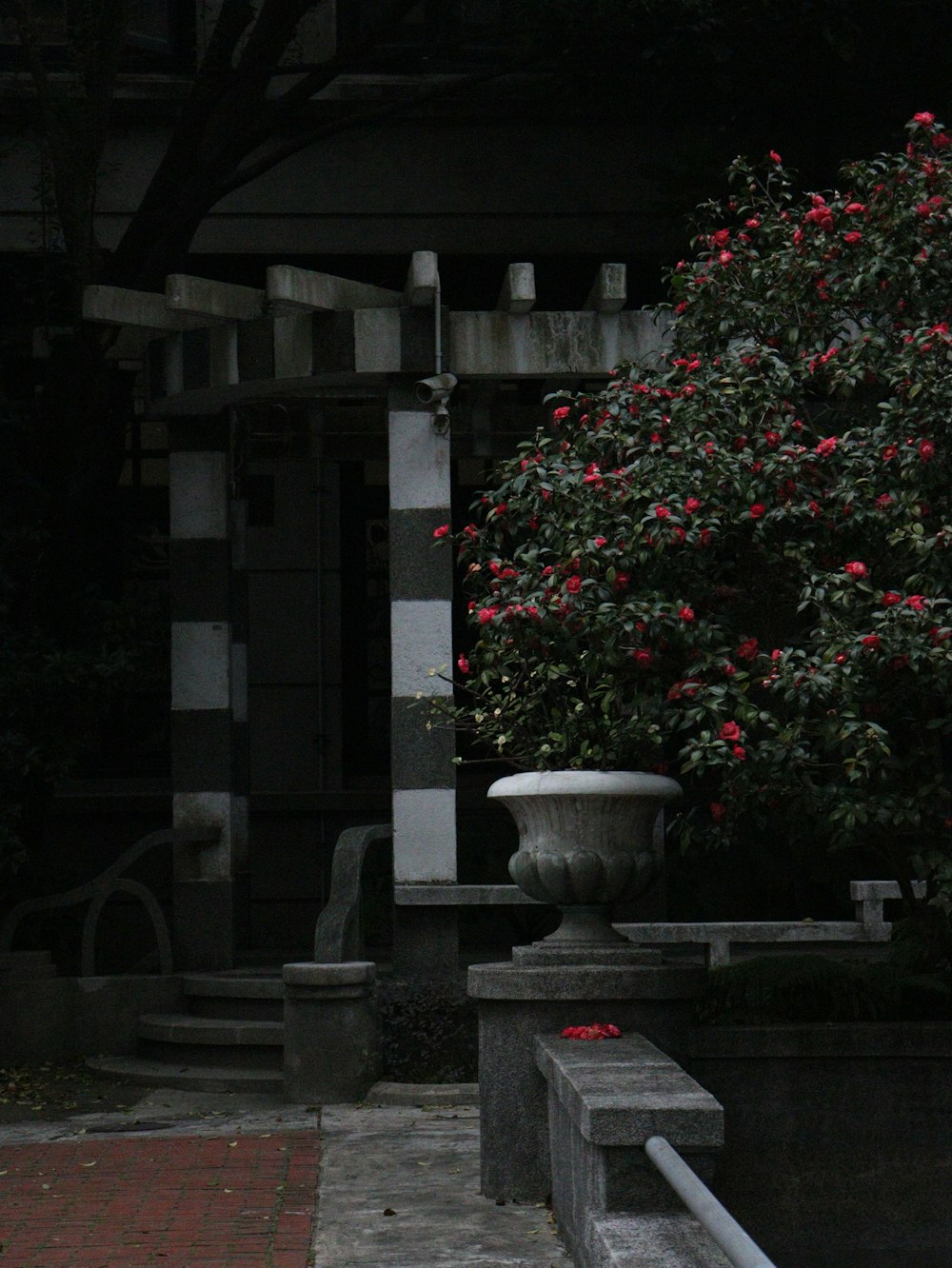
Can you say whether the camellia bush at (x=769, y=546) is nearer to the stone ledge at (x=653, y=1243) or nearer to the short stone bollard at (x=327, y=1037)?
the stone ledge at (x=653, y=1243)

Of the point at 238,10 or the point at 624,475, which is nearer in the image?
the point at 624,475

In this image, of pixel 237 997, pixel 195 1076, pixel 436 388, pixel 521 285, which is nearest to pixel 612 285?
pixel 521 285

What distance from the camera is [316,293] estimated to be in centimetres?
1164

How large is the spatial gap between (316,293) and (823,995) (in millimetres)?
5760

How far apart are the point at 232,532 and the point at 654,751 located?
6.28 meters

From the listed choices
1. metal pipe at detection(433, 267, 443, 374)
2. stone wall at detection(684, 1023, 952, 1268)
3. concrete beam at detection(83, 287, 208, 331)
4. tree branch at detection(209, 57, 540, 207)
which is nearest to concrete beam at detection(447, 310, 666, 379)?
metal pipe at detection(433, 267, 443, 374)

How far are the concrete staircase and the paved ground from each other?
0.50 metres

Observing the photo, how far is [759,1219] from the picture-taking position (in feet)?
24.8

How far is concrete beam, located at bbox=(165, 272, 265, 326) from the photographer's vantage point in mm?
11578

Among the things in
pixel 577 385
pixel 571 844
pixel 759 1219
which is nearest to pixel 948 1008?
pixel 759 1219

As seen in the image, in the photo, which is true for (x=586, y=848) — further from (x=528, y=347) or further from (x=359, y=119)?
(x=359, y=119)

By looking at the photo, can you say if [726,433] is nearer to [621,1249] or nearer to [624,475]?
[624,475]

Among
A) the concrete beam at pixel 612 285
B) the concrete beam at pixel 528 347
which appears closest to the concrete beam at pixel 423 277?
the concrete beam at pixel 528 347

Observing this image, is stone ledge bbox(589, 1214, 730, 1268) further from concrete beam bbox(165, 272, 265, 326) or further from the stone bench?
concrete beam bbox(165, 272, 265, 326)
